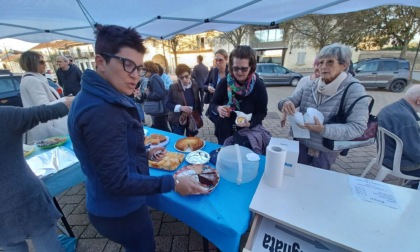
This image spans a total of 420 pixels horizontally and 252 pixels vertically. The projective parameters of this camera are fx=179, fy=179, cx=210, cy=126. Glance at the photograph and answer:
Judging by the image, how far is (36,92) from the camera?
93.7 inches

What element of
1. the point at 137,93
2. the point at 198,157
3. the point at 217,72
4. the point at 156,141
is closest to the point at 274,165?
the point at 198,157

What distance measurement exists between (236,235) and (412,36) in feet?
66.5

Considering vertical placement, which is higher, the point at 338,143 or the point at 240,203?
the point at 338,143

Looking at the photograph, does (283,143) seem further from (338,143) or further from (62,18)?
(62,18)

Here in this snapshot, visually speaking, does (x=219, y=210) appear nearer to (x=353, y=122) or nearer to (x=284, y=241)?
(x=284, y=241)

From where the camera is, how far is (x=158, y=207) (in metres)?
1.55

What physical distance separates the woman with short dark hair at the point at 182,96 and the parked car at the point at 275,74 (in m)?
9.58

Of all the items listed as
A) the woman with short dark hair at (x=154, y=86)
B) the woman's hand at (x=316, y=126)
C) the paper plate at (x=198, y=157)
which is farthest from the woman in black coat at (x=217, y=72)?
the woman's hand at (x=316, y=126)

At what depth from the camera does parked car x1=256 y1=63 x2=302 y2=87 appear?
11.9 meters

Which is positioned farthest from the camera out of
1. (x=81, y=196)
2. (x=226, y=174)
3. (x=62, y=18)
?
(x=62, y=18)

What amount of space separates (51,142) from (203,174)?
6.81ft

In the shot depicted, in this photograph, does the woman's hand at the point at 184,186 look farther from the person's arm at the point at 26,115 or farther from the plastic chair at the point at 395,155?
the plastic chair at the point at 395,155

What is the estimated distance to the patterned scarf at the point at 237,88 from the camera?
82.0 inches

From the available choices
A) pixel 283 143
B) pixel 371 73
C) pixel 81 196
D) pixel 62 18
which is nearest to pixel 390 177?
pixel 283 143
